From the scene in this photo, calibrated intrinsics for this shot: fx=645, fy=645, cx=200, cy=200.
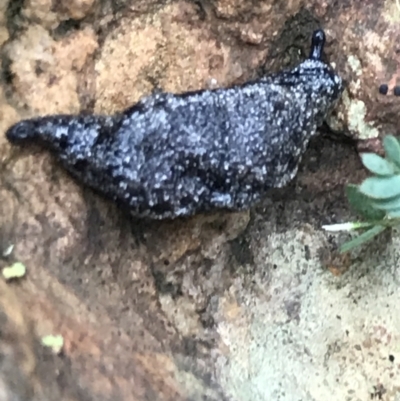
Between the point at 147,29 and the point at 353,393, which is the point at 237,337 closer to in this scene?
the point at 353,393

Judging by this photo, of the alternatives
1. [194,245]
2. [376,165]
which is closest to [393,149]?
[376,165]

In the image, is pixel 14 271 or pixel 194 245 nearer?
pixel 14 271

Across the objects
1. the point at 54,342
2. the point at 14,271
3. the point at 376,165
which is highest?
the point at 376,165

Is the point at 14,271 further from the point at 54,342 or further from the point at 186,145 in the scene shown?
the point at 186,145

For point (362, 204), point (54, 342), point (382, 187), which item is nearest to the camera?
point (54, 342)

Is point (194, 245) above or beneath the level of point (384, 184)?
beneath

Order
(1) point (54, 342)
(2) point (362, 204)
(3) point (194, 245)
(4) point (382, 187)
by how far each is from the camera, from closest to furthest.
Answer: (1) point (54, 342)
(4) point (382, 187)
(2) point (362, 204)
(3) point (194, 245)

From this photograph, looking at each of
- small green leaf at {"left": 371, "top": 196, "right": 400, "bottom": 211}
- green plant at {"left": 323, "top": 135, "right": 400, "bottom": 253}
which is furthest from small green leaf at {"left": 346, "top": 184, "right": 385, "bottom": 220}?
small green leaf at {"left": 371, "top": 196, "right": 400, "bottom": 211}
